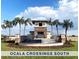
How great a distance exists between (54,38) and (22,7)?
53 centimetres

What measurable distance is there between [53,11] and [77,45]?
49 centimetres

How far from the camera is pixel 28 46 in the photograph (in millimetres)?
3289

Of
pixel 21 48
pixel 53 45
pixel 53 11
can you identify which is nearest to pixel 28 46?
pixel 21 48

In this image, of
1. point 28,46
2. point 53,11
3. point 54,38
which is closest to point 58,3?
point 53,11

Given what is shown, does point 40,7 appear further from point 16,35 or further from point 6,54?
point 6,54

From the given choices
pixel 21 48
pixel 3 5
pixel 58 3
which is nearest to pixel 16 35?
pixel 21 48

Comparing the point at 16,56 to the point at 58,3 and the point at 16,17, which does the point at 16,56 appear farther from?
the point at 58,3

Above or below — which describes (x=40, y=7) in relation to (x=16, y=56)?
above

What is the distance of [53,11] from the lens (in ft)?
10.8

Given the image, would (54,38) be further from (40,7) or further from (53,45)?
(40,7)

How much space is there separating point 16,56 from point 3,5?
2.03 ft

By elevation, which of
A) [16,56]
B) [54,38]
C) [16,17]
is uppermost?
[16,17]

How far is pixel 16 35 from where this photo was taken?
3.31 m

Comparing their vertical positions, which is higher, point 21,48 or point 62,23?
point 62,23
